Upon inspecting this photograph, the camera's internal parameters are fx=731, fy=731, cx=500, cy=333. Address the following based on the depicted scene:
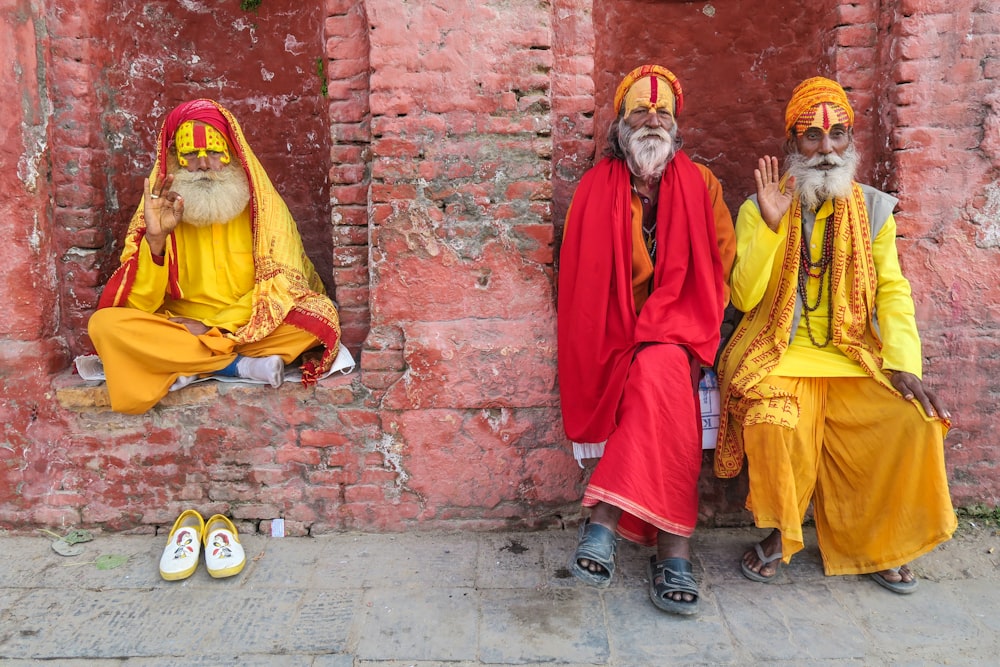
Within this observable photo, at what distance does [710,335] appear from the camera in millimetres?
2967

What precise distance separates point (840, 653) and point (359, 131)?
278cm

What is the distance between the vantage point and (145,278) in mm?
3326

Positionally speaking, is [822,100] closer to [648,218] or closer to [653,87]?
[653,87]

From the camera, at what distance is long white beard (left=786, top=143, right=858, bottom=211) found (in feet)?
10.0

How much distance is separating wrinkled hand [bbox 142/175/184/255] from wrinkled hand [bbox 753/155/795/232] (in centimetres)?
256

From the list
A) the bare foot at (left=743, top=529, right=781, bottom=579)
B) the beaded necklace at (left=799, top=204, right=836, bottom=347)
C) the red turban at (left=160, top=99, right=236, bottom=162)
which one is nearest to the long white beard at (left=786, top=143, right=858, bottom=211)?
the beaded necklace at (left=799, top=204, right=836, bottom=347)

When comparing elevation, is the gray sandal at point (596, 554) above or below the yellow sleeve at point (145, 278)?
below

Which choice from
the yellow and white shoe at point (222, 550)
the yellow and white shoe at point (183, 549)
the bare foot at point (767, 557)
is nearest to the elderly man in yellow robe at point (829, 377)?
the bare foot at point (767, 557)

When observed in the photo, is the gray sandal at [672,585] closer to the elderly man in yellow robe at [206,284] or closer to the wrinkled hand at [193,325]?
the elderly man in yellow robe at [206,284]

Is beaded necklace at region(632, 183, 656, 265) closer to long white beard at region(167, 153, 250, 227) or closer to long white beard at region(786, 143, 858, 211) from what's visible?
long white beard at region(786, 143, 858, 211)

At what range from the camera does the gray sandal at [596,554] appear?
2605mm

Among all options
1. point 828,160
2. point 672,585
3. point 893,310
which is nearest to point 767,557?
point 672,585

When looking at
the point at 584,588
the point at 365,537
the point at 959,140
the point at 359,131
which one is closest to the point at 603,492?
the point at 584,588

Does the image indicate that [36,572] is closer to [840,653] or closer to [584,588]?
[584,588]
